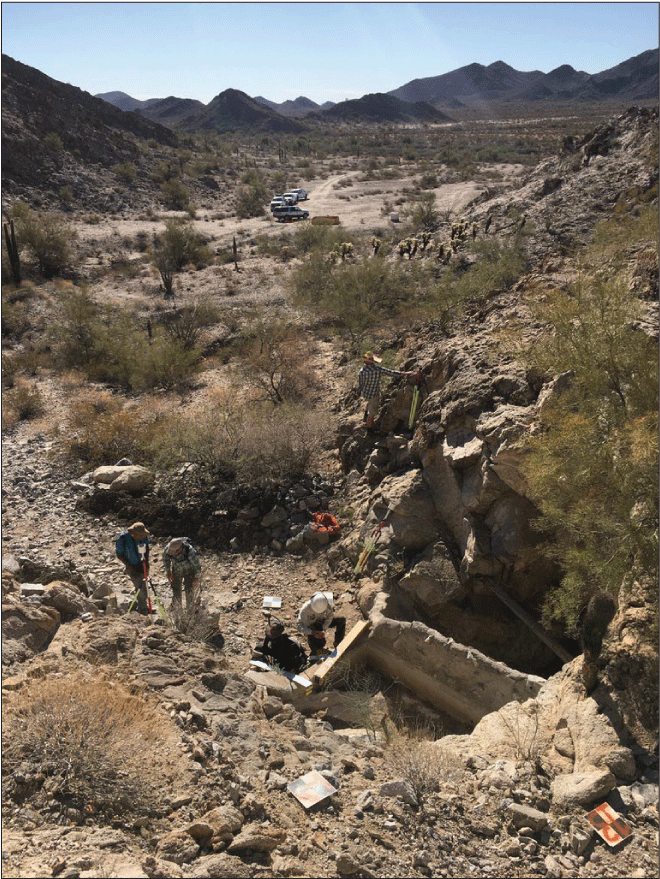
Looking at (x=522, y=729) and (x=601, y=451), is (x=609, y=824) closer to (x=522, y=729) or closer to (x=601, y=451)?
(x=522, y=729)

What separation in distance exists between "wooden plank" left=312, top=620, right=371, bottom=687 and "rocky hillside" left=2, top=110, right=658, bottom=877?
0.41 ft

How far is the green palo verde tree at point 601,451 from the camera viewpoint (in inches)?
195

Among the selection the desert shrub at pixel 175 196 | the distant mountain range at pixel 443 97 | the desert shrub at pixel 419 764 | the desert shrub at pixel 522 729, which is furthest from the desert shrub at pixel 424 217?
the distant mountain range at pixel 443 97

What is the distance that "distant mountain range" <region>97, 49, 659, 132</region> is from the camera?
103 meters

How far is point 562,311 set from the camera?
21.8 ft

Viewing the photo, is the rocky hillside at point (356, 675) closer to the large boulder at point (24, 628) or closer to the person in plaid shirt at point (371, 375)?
the large boulder at point (24, 628)

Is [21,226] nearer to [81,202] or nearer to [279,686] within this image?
[81,202]

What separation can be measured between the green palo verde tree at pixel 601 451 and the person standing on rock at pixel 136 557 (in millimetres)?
4839

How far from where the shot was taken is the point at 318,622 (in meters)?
7.57

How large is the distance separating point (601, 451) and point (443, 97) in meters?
180

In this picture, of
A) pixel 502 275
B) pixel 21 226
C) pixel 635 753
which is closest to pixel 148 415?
pixel 502 275

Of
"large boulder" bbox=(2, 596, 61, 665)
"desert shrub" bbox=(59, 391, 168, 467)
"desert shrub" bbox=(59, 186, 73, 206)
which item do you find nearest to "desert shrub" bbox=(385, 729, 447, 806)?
"large boulder" bbox=(2, 596, 61, 665)

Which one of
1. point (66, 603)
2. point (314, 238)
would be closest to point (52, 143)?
point (314, 238)

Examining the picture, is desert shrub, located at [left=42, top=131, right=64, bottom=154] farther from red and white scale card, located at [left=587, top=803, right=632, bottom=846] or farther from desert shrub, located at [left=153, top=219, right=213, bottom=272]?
red and white scale card, located at [left=587, top=803, right=632, bottom=846]
